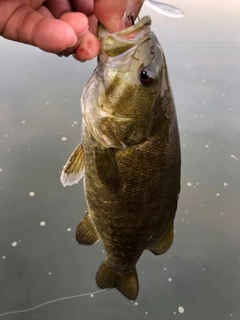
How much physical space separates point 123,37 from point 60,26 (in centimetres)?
12

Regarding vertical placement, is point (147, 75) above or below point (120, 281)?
above

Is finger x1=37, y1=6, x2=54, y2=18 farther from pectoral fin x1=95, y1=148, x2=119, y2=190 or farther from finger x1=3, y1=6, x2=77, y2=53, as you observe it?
pectoral fin x1=95, y1=148, x2=119, y2=190

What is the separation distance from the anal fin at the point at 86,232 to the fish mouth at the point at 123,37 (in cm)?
49

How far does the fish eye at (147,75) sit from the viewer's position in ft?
2.29

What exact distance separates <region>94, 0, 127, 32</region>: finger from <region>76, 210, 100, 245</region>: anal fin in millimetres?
520

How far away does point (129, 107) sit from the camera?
→ 72 cm

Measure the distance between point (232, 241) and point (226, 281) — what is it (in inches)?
7.9

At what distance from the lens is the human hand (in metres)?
0.61

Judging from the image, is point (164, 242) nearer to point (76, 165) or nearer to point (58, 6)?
point (76, 165)

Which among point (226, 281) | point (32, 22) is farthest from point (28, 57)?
point (226, 281)

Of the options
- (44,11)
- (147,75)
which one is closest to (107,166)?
(147,75)

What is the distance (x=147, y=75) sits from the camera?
27.6 inches

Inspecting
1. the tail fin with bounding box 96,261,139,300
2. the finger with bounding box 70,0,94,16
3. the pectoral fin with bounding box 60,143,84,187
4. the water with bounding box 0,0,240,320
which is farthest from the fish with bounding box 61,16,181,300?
the water with bounding box 0,0,240,320

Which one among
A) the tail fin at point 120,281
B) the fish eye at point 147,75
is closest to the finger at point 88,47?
the fish eye at point 147,75
